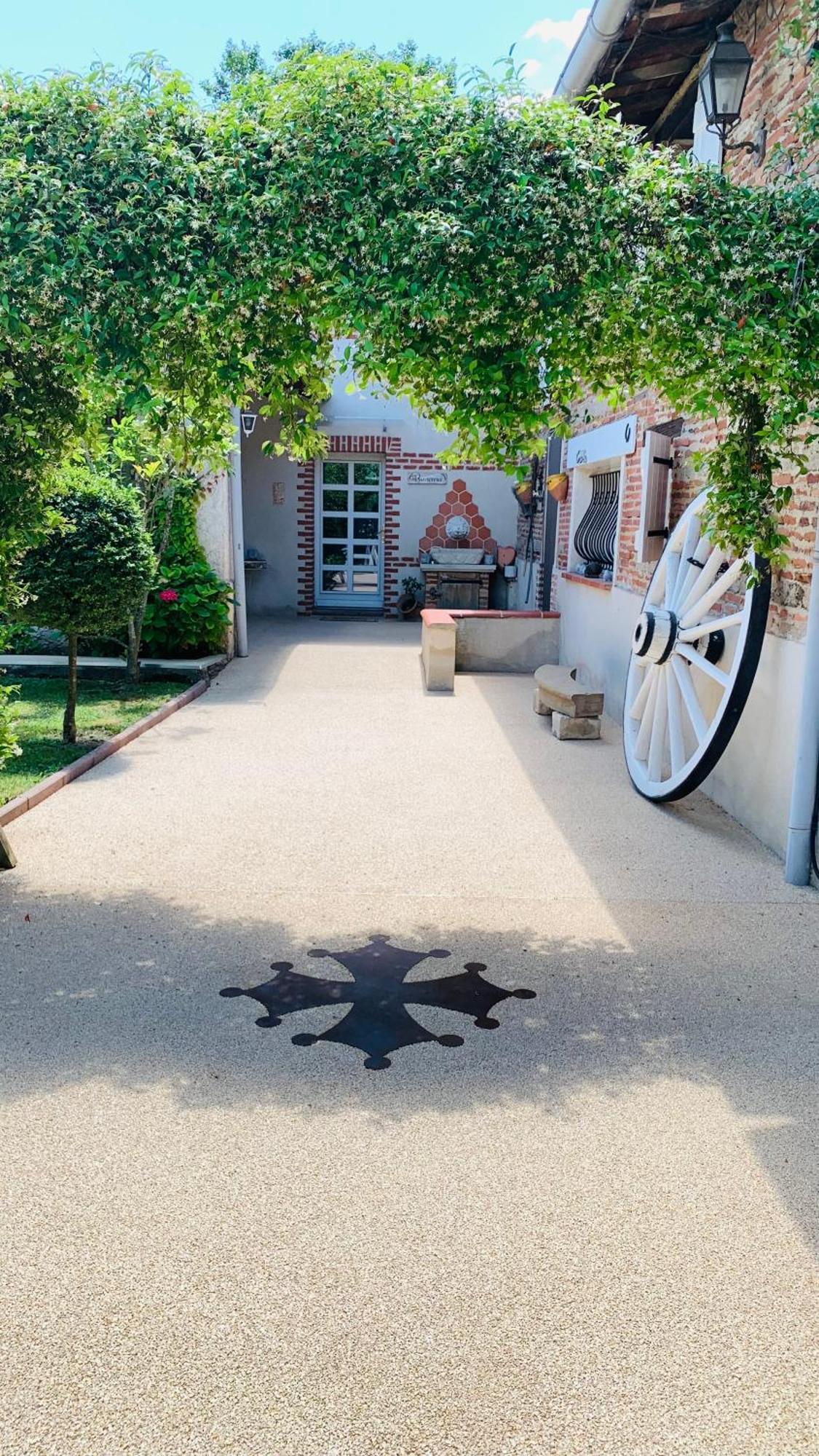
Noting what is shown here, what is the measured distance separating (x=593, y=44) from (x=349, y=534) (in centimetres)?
1052

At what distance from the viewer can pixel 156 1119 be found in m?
2.97

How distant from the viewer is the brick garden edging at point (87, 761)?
575cm

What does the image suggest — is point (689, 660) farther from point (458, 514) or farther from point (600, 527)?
point (458, 514)

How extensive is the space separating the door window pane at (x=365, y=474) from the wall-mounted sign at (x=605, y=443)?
17.8ft

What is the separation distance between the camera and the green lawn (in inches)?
257

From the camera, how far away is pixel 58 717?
8109 millimetres

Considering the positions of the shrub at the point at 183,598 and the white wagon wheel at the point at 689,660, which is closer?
the white wagon wheel at the point at 689,660

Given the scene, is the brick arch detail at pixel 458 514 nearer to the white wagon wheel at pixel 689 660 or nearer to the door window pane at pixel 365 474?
the door window pane at pixel 365 474

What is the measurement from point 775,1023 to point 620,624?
5.48 metres

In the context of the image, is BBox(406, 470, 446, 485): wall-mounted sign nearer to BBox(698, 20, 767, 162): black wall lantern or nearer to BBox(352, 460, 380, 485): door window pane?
BBox(352, 460, 380, 485): door window pane

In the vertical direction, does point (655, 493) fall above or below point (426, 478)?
below

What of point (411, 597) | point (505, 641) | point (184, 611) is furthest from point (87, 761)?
point (411, 597)

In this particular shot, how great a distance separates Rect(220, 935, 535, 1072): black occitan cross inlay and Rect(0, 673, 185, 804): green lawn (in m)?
2.69

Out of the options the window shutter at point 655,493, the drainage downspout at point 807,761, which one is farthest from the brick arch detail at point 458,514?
the drainage downspout at point 807,761
